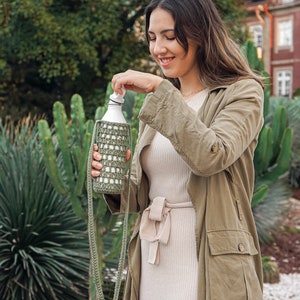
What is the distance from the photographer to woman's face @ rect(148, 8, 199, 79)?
6.41ft

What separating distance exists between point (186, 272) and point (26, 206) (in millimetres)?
3710

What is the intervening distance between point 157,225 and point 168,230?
64 millimetres

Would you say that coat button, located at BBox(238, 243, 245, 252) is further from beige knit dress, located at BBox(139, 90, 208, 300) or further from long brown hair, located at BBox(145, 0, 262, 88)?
long brown hair, located at BBox(145, 0, 262, 88)

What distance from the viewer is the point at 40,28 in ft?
49.8

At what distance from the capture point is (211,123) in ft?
6.26

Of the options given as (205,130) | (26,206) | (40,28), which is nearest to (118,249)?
(26,206)

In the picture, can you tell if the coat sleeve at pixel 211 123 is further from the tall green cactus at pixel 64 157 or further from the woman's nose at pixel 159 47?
the tall green cactus at pixel 64 157

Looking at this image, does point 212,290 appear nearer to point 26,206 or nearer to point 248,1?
point 26,206

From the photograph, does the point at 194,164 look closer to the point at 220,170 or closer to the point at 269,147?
the point at 220,170

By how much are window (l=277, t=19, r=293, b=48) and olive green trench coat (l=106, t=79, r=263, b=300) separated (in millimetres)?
31755

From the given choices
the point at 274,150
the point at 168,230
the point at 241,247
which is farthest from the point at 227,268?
the point at 274,150

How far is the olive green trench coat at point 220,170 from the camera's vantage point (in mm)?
1764

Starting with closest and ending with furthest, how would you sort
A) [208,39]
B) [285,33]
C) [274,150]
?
[208,39]
[274,150]
[285,33]

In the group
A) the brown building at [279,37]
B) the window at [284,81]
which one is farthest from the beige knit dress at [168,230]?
the window at [284,81]
